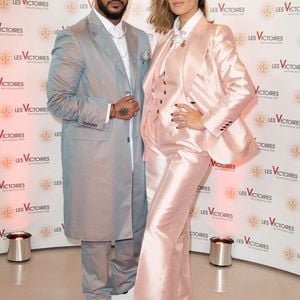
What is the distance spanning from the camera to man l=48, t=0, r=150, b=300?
2570 mm

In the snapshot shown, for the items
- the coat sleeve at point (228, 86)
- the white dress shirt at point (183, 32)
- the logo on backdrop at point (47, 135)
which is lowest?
the logo on backdrop at point (47, 135)

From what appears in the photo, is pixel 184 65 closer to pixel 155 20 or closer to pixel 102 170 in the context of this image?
pixel 155 20

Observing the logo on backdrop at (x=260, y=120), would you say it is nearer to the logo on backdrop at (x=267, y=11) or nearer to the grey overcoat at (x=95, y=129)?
the logo on backdrop at (x=267, y=11)

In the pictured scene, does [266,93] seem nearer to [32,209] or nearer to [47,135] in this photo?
[47,135]

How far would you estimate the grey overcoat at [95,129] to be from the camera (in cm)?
256

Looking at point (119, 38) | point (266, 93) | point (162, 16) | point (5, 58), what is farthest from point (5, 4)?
point (266, 93)

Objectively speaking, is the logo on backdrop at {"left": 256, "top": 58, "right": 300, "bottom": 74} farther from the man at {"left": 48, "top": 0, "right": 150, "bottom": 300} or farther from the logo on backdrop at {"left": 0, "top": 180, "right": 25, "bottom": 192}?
the logo on backdrop at {"left": 0, "top": 180, "right": 25, "bottom": 192}

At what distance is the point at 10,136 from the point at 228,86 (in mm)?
1891

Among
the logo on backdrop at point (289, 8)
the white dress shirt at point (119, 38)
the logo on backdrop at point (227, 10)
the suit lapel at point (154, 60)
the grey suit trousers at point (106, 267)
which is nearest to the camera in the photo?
the suit lapel at point (154, 60)

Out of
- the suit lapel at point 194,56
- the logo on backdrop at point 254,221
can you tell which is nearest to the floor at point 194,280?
the logo on backdrop at point 254,221

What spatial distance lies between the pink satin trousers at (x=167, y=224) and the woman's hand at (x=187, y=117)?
12 cm

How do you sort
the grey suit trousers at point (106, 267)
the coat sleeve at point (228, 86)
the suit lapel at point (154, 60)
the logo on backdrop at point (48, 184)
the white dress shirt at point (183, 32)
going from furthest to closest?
the logo on backdrop at point (48, 184) < the grey suit trousers at point (106, 267) < the suit lapel at point (154, 60) < the white dress shirt at point (183, 32) < the coat sleeve at point (228, 86)

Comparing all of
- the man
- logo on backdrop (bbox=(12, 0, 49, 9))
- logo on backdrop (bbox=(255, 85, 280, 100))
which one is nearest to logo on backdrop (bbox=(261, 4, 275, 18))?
logo on backdrop (bbox=(255, 85, 280, 100))

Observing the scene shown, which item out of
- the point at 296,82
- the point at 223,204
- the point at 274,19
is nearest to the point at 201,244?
the point at 223,204
